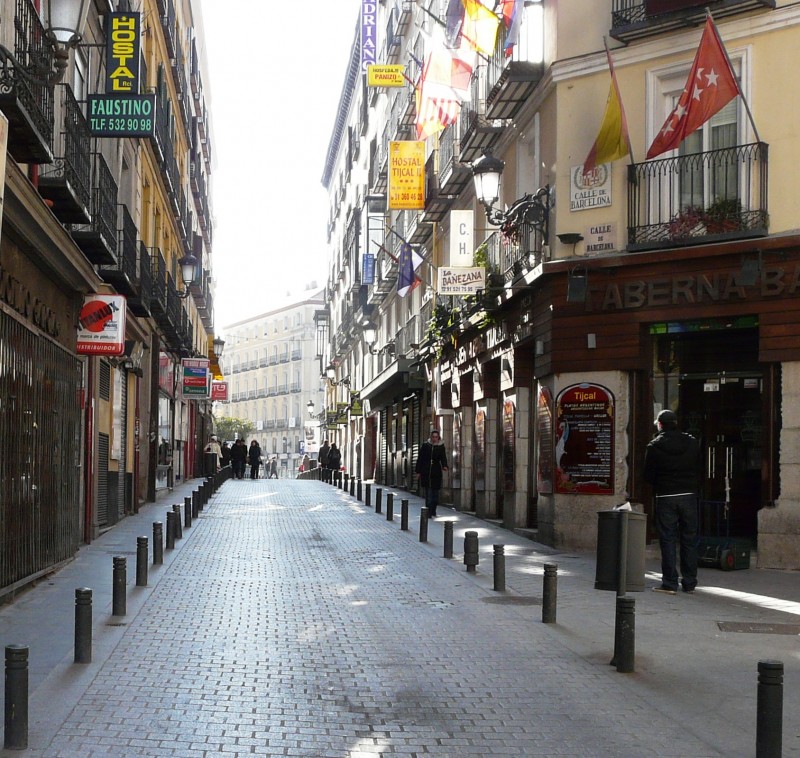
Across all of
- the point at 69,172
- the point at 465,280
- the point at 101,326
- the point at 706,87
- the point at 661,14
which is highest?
the point at 661,14

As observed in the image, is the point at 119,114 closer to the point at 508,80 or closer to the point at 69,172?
the point at 69,172

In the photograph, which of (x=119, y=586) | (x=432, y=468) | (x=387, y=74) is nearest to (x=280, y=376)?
(x=387, y=74)

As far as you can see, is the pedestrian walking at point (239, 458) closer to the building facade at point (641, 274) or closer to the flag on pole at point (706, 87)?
the building facade at point (641, 274)

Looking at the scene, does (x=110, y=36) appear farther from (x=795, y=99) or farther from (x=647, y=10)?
(x=795, y=99)

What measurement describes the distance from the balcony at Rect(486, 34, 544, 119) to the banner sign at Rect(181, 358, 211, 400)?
58.7 feet

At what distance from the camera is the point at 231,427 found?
103812 millimetres

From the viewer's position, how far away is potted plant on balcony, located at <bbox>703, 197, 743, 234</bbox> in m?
15.5

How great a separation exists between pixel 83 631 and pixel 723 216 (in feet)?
36.0

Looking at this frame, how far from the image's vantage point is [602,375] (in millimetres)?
16812

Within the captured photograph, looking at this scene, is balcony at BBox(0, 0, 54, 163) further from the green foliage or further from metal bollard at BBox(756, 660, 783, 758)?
the green foliage

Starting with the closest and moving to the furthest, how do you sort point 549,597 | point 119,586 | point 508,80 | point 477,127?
point 119,586, point 549,597, point 508,80, point 477,127

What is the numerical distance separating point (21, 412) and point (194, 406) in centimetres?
3693

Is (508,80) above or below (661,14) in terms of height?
below

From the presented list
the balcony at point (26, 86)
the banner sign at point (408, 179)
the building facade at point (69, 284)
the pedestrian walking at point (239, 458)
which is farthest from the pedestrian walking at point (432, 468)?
the pedestrian walking at point (239, 458)
